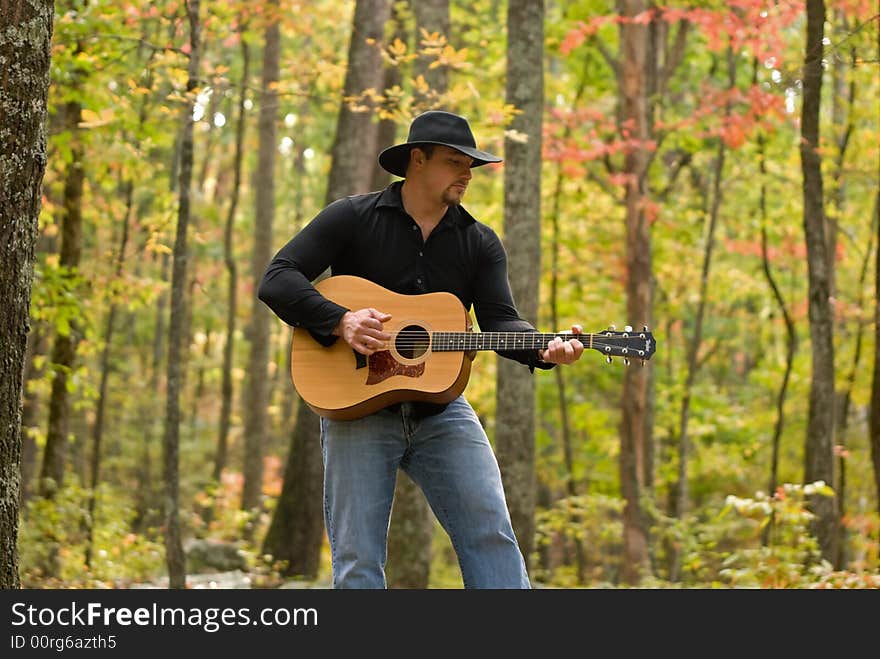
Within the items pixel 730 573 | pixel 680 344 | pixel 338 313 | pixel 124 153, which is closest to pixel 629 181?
pixel 124 153

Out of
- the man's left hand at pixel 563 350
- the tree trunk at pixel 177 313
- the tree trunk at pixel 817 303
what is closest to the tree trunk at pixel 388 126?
the tree trunk at pixel 177 313

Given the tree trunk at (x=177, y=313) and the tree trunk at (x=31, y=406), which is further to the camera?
the tree trunk at (x=31, y=406)

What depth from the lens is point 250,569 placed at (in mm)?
12695

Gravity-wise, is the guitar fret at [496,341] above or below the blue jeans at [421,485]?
above

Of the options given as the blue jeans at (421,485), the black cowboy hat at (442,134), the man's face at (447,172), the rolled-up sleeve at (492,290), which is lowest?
the blue jeans at (421,485)

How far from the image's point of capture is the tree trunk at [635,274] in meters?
14.3

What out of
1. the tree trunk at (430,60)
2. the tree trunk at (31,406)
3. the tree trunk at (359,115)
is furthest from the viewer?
the tree trunk at (31,406)

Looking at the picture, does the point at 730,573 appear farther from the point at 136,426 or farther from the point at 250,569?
the point at 136,426

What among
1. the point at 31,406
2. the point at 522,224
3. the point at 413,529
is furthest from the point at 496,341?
the point at 31,406

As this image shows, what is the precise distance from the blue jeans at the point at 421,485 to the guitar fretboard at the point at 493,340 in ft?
0.88

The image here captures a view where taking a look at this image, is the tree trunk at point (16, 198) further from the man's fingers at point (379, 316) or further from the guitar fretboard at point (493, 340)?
the guitar fretboard at point (493, 340)

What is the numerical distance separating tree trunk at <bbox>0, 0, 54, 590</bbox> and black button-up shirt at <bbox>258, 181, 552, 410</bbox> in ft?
3.04

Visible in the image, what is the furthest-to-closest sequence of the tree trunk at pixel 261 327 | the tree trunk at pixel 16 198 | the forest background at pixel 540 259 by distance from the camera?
the tree trunk at pixel 261 327 < the forest background at pixel 540 259 < the tree trunk at pixel 16 198
